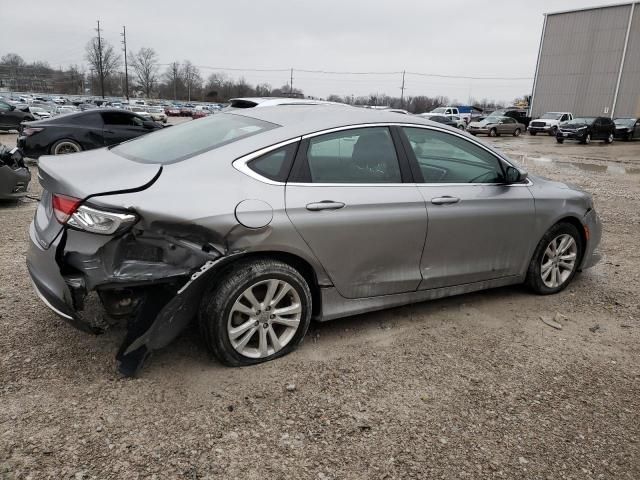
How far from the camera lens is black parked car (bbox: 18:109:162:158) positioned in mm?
10922

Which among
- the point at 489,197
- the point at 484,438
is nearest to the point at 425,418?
the point at 484,438

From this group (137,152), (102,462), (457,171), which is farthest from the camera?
(457,171)

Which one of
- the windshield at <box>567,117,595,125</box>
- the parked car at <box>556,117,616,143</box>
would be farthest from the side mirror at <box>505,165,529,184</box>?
the windshield at <box>567,117,595,125</box>

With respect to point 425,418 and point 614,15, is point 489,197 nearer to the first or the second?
point 425,418

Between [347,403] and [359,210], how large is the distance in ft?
3.93

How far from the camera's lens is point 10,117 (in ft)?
73.3

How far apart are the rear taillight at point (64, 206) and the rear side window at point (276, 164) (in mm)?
985

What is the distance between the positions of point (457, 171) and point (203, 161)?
6.55 feet

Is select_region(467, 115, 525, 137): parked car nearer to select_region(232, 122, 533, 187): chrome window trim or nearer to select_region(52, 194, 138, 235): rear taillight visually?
select_region(232, 122, 533, 187): chrome window trim

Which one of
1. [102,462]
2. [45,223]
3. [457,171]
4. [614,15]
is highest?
[614,15]

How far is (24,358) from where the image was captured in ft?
10.1

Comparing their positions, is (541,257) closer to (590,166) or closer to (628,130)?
(590,166)

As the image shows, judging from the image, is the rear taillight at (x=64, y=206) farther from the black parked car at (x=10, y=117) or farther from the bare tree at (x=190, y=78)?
the bare tree at (x=190, y=78)

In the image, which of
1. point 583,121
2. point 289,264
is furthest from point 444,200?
point 583,121
